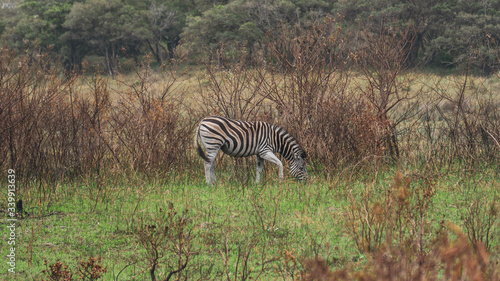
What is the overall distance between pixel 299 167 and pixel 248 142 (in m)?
1.01

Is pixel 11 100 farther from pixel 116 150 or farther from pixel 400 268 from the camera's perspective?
pixel 400 268

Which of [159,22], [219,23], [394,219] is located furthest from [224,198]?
[159,22]

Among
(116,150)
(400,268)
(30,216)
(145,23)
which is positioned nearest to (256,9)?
(145,23)

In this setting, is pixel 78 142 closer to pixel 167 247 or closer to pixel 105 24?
pixel 167 247

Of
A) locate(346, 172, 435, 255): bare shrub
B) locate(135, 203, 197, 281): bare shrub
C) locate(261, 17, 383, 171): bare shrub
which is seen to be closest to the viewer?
locate(346, 172, 435, 255): bare shrub

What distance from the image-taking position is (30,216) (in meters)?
6.52

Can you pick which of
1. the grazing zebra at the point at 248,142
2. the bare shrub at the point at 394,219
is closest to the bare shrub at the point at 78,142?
the grazing zebra at the point at 248,142

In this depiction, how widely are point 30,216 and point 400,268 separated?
18.0 ft

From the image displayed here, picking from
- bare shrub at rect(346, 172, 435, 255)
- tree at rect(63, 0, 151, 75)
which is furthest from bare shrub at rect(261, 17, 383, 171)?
tree at rect(63, 0, 151, 75)

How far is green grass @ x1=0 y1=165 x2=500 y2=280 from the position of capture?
5043 mm

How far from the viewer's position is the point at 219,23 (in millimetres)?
41281

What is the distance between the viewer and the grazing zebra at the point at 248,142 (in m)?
8.30

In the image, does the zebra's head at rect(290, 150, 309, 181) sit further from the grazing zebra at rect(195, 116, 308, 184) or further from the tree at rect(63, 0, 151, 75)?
the tree at rect(63, 0, 151, 75)

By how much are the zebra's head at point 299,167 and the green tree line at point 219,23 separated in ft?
77.7
